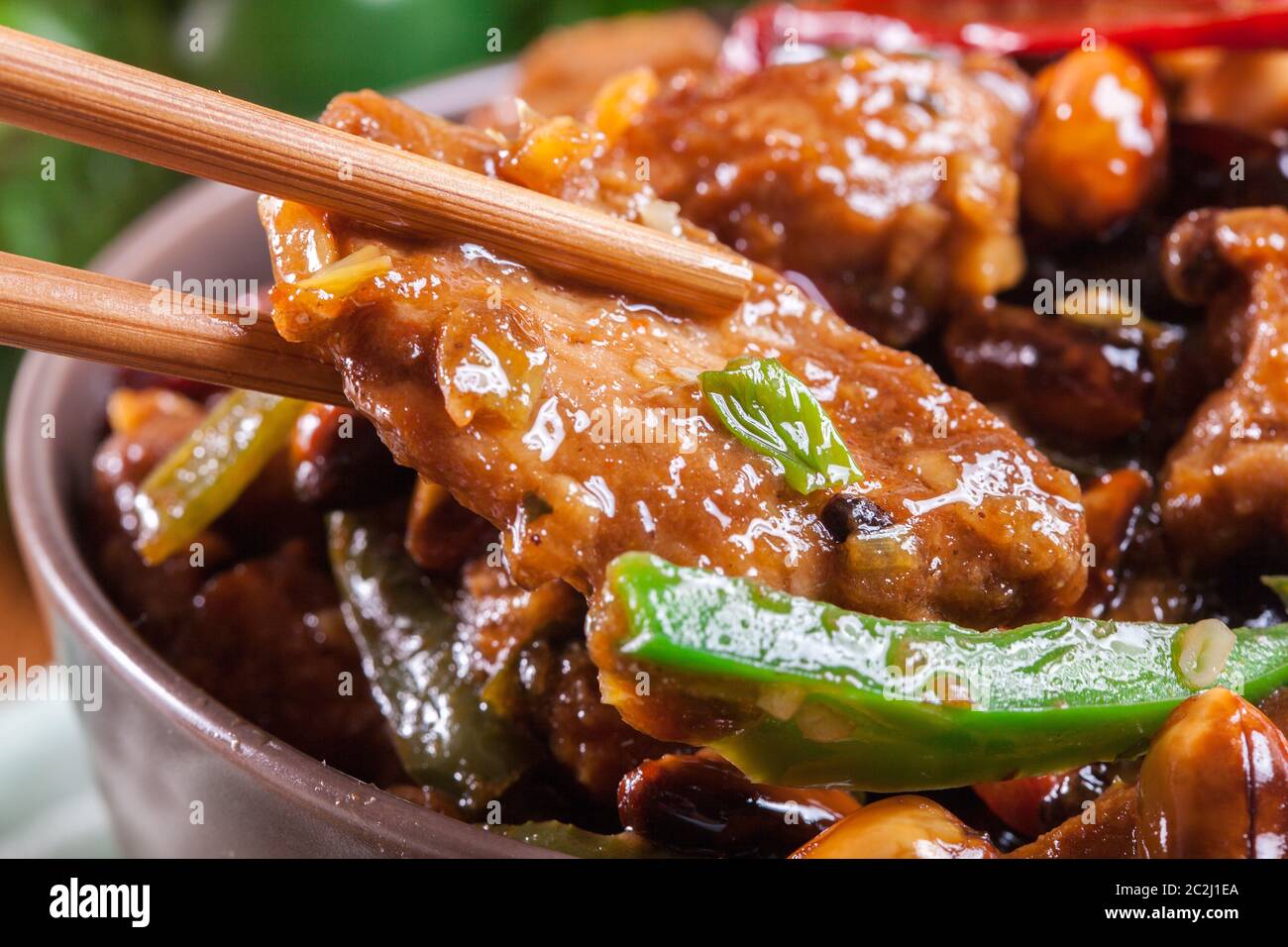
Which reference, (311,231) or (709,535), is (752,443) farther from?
(311,231)

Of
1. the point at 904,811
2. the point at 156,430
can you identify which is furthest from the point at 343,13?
the point at 904,811

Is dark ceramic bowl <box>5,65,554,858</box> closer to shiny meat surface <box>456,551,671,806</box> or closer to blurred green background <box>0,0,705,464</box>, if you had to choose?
shiny meat surface <box>456,551,671,806</box>

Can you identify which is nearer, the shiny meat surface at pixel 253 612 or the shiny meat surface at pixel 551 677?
the shiny meat surface at pixel 551 677

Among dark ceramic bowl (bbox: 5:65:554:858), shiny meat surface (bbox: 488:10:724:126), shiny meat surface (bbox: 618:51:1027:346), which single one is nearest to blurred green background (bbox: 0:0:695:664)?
shiny meat surface (bbox: 488:10:724:126)

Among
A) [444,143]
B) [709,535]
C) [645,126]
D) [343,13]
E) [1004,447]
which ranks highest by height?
[343,13]

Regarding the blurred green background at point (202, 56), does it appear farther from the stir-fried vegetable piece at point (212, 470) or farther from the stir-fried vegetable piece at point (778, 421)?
the stir-fried vegetable piece at point (778, 421)

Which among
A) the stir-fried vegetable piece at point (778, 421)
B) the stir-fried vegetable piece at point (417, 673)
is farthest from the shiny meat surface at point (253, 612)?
the stir-fried vegetable piece at point (778, 421)

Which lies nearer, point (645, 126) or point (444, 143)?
point (444, 143)
